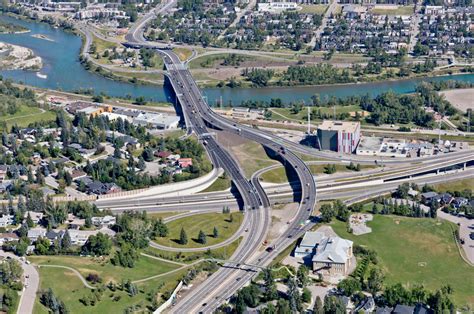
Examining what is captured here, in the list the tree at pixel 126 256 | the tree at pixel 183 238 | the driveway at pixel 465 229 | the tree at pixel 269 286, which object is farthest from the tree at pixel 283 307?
the driveway at pixel 465 229

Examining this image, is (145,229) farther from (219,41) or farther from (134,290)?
(219,41)

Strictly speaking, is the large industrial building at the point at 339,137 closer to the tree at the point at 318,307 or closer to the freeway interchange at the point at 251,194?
the freeway interchange at the point at 251,194

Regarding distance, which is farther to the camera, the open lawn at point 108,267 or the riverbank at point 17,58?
the riverbank at point 17,58

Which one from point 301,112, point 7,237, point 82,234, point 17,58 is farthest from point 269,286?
point 17,58

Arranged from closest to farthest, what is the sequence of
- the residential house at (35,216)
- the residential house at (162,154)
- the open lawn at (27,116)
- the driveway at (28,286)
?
the driveway at (28,286), the residential house at (35,216), the residential house at (162,154), the open lawn at (27,116)

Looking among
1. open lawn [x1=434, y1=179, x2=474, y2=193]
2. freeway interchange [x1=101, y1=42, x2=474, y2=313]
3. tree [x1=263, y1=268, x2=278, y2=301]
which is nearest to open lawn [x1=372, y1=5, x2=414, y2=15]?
freeway interchange [x1=101, y1=42, x2=474, y2=313]
